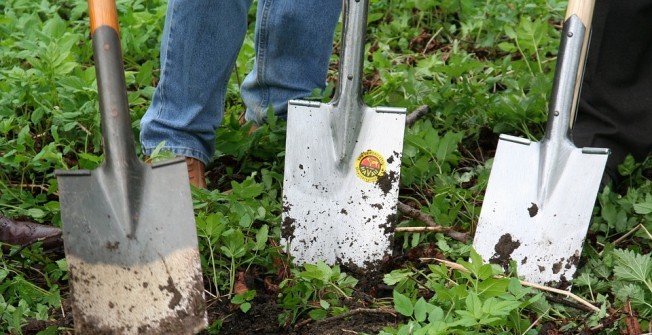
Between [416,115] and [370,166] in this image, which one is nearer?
[370,166]

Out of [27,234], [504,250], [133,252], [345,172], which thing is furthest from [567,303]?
[27,234]

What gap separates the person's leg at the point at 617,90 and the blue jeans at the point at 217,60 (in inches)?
29.3

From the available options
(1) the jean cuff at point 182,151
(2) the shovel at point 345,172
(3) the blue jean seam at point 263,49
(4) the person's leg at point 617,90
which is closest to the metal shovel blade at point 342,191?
(2) the shovel at point 345,172

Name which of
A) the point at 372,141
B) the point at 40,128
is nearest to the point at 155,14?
the point at 40,128

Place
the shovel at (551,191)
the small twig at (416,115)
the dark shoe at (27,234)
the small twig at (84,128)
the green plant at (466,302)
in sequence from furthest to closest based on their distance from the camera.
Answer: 1. the small twig at (416,115)
2. the small twig at (84,128)
3. the dark shoe at (27,234)
4. the shovel at (551,191)
5. the green plant at (466,302)

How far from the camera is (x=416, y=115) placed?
2787mm

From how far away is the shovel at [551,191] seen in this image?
6.70ft

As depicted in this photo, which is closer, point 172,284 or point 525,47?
point 172,284

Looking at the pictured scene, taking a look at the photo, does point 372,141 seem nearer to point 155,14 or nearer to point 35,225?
point 35,225

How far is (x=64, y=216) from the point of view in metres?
1.78

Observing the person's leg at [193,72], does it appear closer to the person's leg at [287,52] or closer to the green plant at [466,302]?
the person's leg at [287,52]

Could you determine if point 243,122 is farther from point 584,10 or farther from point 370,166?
point 584,10

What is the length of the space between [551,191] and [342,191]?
0.49 meters

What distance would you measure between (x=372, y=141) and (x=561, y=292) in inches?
21.9
